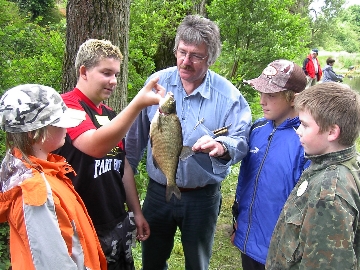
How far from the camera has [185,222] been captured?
3.12 metres

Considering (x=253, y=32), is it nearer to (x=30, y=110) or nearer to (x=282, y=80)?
(x=282, y=80)

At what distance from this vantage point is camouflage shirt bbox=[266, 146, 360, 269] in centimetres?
181

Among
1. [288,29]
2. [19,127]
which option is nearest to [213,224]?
[19,127]

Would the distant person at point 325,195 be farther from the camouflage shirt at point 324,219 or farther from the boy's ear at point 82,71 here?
the boy's ear at point 82,71

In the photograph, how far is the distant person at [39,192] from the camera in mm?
1777

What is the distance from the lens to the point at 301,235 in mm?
1942

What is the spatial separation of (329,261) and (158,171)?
1.58 metres

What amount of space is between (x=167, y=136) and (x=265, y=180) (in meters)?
0.79

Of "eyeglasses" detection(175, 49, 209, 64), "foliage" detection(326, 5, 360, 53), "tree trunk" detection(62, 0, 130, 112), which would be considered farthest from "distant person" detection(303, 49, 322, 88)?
"foliage" detection(326, 5, 360, 53)

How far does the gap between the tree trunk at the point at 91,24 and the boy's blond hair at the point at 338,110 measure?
2744 mm

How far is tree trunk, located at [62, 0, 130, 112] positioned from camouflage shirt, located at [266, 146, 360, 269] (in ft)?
9.50

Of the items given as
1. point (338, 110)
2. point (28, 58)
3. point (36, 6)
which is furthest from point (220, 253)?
point (36, 6)

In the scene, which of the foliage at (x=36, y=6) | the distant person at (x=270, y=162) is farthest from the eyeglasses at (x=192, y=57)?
the foliage at (x=36, y=6)

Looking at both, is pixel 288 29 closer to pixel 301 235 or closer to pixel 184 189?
pixel 184 189
